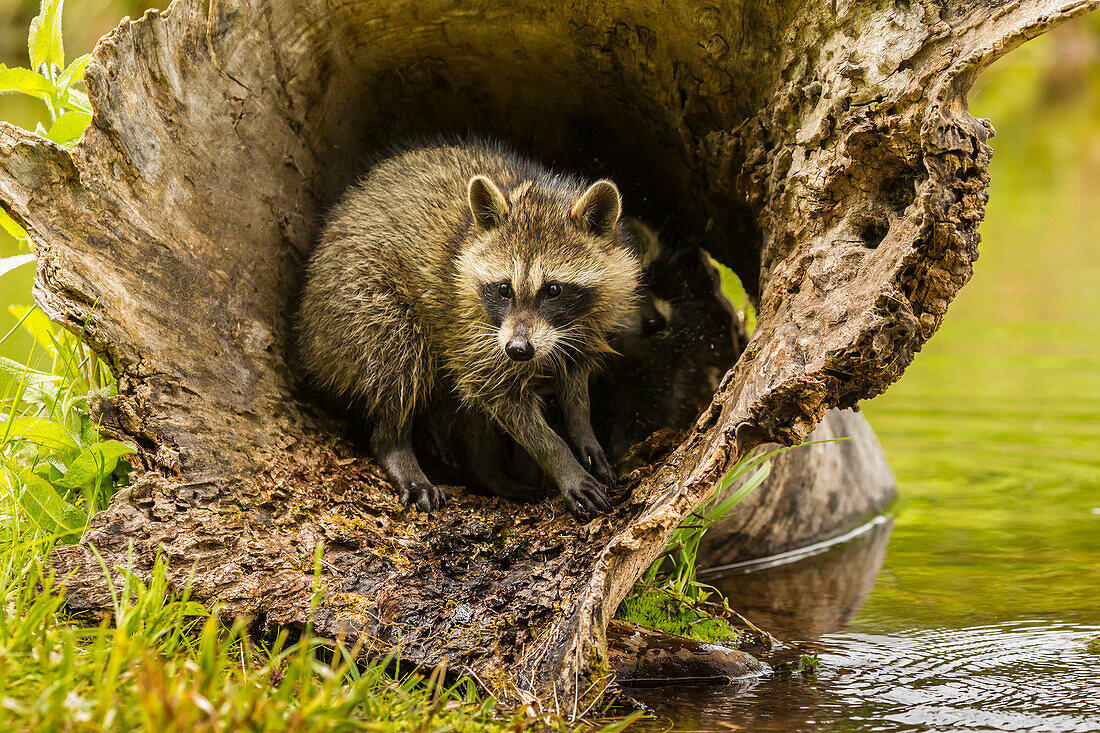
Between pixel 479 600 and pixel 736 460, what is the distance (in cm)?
95

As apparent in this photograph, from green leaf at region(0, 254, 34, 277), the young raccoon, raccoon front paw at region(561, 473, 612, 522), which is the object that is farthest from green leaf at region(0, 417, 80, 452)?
raccoon front paw at region(561, 473, 612, 522)

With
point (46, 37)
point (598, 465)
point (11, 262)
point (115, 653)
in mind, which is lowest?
point (115, 653)

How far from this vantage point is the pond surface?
10.1 ft

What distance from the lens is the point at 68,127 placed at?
3.80m

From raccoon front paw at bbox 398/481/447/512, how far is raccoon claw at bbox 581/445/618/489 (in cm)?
60

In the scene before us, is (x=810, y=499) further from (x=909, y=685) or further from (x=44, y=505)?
(x=44, y=505)

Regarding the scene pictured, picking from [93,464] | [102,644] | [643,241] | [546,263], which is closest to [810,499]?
[643,241]

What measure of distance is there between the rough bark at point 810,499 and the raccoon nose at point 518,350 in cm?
128

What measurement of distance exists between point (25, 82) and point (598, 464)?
2.58m

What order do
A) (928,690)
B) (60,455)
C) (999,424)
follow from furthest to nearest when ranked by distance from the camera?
1. (999,424)
2. (60,455)
3. (928,690)

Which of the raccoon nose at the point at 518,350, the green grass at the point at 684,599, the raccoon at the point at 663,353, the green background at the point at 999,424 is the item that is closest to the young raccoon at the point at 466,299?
the raccoon nose at the point at 518,350

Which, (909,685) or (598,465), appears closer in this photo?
(909,685)

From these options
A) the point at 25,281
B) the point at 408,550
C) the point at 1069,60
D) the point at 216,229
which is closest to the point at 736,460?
the point at 408,550

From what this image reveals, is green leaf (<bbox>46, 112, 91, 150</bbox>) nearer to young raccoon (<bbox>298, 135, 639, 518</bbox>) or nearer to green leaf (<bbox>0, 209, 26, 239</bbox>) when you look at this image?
green leaf (<bbox>0, 209, 26, 239</bbox>)
